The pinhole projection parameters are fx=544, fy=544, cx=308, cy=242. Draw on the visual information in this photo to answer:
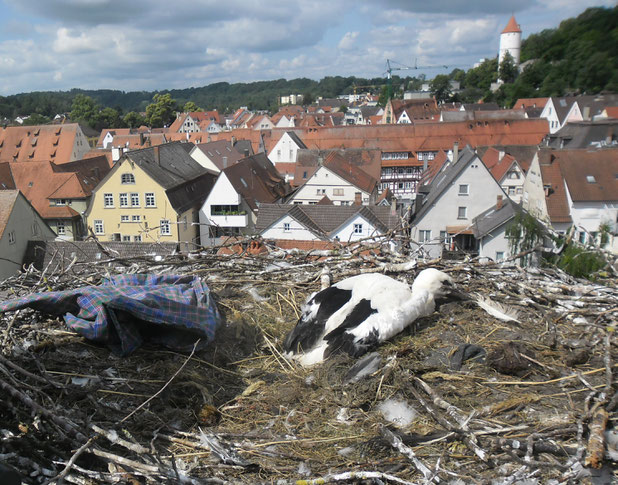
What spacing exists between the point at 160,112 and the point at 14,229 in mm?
76743

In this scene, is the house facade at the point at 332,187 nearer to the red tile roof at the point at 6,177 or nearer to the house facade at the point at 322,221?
the house facade at the point at 322,221

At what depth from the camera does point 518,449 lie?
310cm

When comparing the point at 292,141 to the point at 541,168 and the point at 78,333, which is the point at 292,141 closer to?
the point at 541,168

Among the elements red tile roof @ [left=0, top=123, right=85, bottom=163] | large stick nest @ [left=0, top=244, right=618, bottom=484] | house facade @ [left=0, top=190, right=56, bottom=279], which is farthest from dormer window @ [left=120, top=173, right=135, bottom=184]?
red tile roof @ [left=0, top=123, right=85, bottom=163]

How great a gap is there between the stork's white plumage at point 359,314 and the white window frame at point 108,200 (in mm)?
24982

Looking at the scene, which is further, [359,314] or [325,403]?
[359,314]

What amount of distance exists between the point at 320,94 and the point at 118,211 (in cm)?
17873

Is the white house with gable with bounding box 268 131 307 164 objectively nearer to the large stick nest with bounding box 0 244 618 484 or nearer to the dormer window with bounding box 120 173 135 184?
the dormer window with bounding box 120 173 135 184

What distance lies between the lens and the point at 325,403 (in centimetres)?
380

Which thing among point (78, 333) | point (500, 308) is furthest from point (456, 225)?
point (78, 333)

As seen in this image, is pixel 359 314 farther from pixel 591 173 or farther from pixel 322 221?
pixel 591 173

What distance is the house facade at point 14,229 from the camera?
18844 mm

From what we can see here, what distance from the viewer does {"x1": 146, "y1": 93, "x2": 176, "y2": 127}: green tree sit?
9206 cm

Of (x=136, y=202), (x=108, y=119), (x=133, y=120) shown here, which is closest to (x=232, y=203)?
(x=136, y=202)
